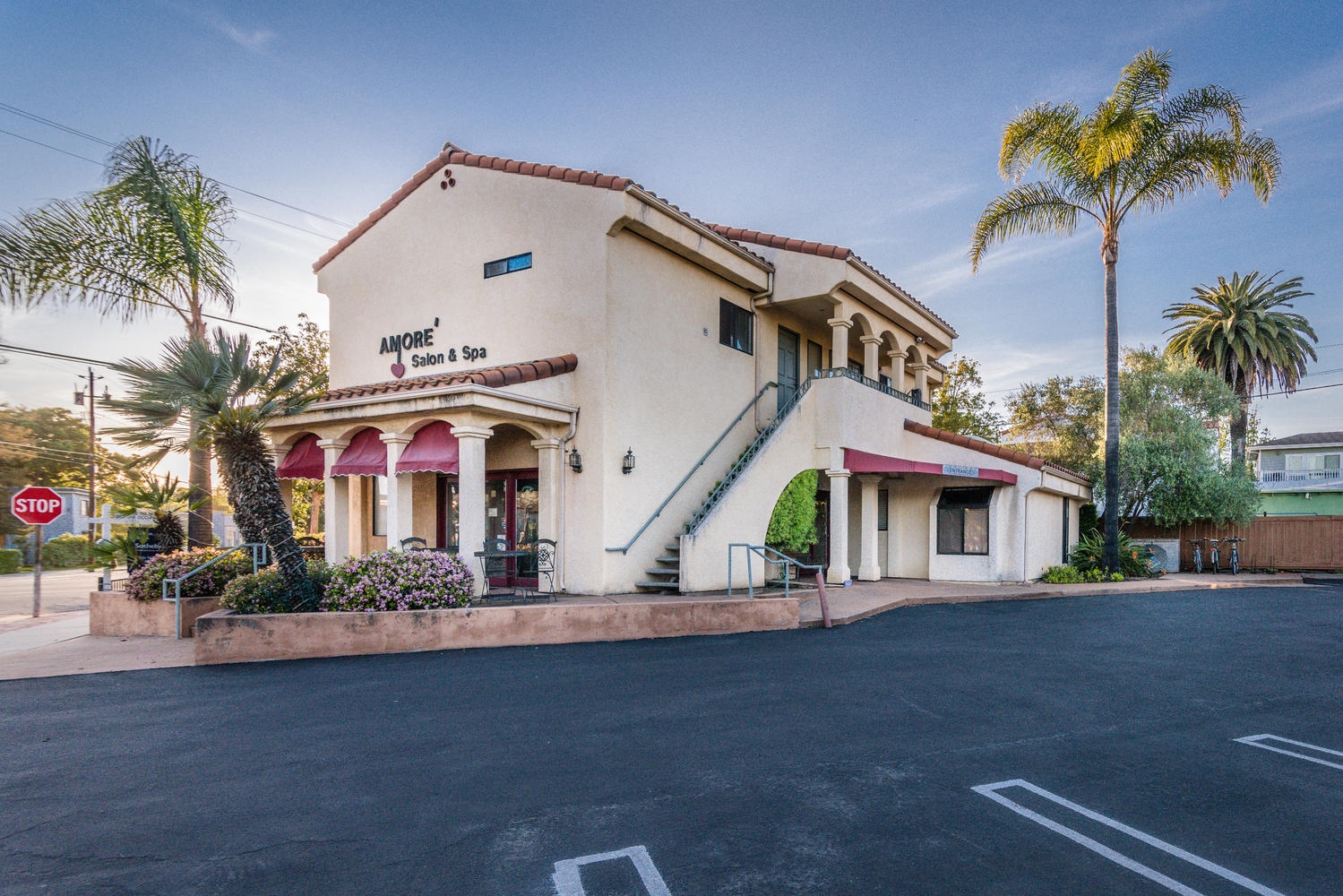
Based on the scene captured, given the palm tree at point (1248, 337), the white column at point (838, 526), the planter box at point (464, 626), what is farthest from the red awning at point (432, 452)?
the palm tree at point (1248, 337)

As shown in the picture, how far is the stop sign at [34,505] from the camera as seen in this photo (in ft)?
45.6

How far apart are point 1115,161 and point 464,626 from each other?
18.8 meters

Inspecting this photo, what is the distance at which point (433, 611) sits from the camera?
30.1ft

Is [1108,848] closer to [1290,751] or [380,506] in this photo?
[1290,751]

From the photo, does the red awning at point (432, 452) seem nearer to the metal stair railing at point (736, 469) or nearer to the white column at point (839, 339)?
the metal stair railing at point (736, 469)

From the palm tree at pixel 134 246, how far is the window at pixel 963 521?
16842 mm

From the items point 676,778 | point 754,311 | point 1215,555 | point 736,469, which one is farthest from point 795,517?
point 1215,555

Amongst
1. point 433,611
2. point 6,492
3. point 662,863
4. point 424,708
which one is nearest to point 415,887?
point 662,863

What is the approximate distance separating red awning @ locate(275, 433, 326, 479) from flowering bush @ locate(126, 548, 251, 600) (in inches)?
106

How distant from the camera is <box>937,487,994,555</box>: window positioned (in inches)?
698

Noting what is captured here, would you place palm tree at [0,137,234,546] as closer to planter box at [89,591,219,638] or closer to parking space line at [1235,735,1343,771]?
planter box at [89,591,219,638]

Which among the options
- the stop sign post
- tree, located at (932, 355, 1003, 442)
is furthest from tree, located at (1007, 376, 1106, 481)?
the stop sign post

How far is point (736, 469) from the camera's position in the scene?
14.6m

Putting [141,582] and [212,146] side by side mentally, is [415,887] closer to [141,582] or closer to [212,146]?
[141,582]
